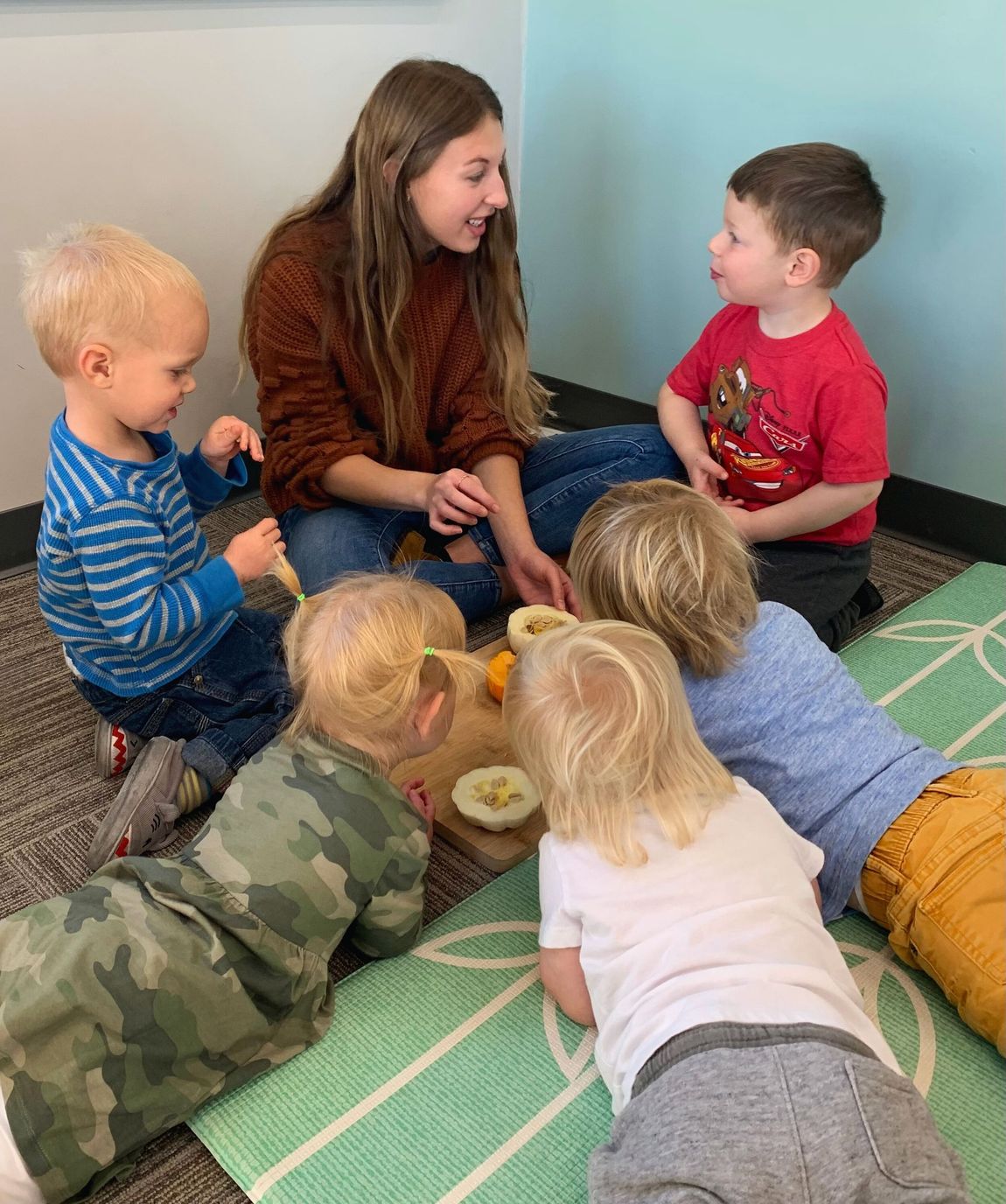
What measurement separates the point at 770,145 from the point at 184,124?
1.05 meters

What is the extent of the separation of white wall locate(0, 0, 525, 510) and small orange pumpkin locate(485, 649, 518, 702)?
0.87m

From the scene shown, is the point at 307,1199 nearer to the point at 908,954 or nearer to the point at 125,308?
the point at 908,954

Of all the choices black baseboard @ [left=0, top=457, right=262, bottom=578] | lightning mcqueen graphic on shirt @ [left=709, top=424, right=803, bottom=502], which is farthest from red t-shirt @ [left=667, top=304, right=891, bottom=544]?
black baseboard @ [left=0, top=457, right=262, bottom=578]

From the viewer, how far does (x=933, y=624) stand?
5.91 ft

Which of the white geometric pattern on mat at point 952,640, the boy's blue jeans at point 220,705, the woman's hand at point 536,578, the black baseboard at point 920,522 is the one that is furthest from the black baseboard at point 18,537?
the white geometric pattern on mat at point 952,640

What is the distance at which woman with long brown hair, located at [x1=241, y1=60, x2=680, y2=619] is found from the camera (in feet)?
5.11

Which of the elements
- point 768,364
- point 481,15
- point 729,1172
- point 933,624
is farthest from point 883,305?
point 729,1172

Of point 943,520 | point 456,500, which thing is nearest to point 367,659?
point 456,500

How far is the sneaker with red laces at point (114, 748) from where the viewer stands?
4.71 feet

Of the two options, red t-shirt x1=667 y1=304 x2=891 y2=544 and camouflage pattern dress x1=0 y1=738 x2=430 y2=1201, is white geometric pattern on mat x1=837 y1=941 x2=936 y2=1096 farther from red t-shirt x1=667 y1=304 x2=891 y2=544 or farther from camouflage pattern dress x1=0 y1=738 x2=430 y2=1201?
red t-shirt x1=667 y1=304 x2=891 y2=544

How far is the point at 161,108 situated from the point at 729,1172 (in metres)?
1.76

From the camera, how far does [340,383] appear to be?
67.8 inches

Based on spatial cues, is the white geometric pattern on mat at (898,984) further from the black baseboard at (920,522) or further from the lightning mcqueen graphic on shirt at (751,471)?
the black baseboard at (920,522)

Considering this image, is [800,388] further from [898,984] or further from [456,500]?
[898,984]
